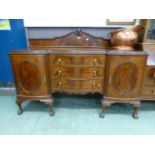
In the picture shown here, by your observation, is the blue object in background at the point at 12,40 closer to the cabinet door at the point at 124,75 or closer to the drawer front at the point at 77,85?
the drawer front at the point at 77,85

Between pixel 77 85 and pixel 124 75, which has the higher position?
pixel 124 75

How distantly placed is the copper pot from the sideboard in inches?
6.1

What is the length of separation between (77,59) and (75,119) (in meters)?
0.77

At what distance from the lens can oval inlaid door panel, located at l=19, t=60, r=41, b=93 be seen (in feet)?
5.62

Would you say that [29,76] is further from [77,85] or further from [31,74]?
[77,85]

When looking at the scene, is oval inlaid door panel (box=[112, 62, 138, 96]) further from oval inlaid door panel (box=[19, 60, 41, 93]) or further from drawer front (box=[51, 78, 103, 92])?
oval inlaid door panel (box=[19, 60, 41, 93])

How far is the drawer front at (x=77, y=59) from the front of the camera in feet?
5.49

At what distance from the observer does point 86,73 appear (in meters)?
1.76

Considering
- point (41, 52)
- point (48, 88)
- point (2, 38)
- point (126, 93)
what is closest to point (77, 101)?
point (48, 88)

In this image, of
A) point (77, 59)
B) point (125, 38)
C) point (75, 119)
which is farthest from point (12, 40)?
point (125, 38)

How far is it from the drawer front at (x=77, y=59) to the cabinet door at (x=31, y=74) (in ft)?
0.44

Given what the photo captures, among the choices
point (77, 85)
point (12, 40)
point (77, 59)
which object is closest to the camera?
point (77, 59)

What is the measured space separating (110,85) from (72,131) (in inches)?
27.1

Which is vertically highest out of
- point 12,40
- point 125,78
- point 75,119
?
point 12,40
